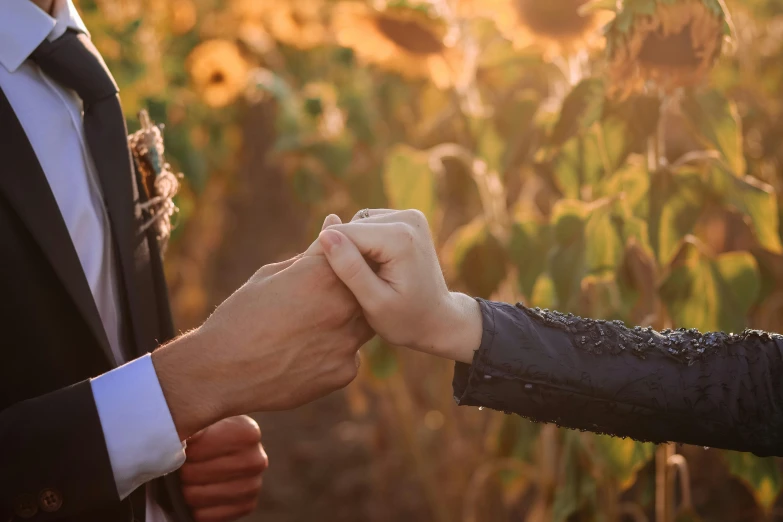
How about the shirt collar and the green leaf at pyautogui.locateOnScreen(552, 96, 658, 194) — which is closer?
the shirt collar

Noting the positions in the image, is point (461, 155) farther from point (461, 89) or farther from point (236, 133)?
point (236, 133)

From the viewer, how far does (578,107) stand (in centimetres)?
136

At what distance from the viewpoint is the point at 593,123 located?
1.37 metres

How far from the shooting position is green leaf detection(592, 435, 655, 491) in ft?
4.41

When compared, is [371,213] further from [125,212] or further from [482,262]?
[482,262]

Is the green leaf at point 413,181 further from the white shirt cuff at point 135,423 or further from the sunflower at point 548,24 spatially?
the white shirt cuff at point 135,423

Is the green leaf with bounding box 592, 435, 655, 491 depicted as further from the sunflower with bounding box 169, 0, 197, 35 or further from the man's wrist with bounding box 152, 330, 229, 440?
the sunflower with bounding box 169, 0, 197, 35

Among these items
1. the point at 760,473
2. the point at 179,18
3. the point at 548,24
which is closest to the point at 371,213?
the point at 548,24

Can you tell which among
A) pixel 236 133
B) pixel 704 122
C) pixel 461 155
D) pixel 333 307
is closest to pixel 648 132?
pixel 704 122

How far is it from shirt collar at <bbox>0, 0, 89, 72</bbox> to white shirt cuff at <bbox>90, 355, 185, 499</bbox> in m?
0.43

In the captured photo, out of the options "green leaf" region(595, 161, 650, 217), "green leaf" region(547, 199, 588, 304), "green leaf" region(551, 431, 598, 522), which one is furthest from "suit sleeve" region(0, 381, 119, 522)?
"green leaf" region(551, 431, 598, 522)

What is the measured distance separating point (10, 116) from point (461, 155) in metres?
1.01

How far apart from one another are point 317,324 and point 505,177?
1219mm

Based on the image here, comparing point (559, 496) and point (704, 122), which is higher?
point (704, 122)
